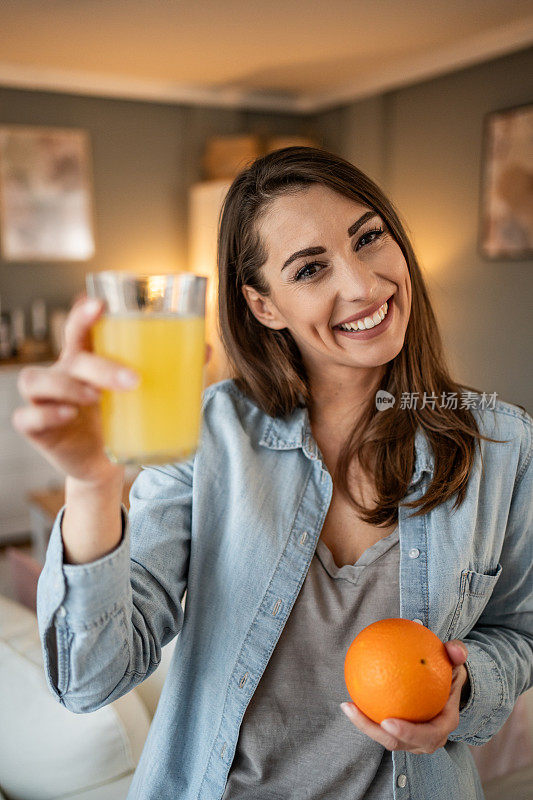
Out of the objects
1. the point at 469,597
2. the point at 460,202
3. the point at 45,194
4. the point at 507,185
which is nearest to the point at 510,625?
the point at 469,597

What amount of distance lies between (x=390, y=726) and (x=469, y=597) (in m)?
0.35

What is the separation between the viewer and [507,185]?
391 centimetres

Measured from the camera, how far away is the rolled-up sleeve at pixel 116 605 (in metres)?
0.77

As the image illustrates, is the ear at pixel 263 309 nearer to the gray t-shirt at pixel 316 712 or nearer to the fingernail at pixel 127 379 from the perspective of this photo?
the gray t-shirt at pixel 316 712

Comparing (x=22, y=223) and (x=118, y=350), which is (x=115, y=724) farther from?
(x=22, y=223)

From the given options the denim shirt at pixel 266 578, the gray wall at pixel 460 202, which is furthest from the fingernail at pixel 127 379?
the gray wall at pixel 460 202

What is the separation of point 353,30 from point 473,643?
11.9ft

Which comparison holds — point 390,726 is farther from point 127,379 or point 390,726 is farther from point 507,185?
point 507,185

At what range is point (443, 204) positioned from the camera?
443cm

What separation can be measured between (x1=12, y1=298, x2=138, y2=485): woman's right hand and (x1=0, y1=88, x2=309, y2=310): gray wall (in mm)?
4348

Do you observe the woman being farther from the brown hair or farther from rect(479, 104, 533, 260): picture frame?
rect(479, 104, 533, 260): picture frame

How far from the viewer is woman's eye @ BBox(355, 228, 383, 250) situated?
108 centimetres

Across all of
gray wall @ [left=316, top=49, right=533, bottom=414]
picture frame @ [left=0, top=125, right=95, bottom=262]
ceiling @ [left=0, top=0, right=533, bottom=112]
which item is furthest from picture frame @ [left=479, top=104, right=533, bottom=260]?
picture frame @ [left=0, top=125, right=95, bottom=262]

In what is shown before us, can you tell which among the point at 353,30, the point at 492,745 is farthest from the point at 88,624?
the point at 353,30
